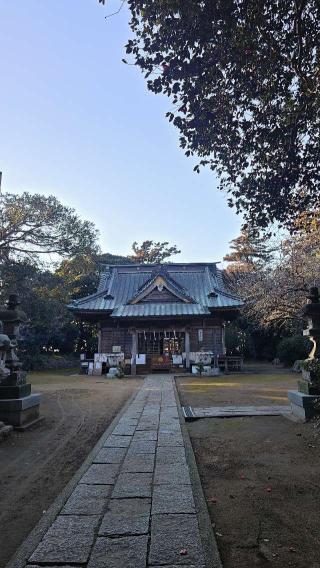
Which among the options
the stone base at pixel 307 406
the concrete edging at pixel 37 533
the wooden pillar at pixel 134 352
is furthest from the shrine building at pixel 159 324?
the concrete edging at pixel 37 533

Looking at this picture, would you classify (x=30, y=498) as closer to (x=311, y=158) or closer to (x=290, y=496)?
(x=290, y=496)

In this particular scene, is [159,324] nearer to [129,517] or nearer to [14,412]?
[14,412]

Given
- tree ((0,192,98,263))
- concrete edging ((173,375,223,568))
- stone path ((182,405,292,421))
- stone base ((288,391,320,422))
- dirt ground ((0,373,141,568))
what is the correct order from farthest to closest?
tree ((0,192,98,263)), stone path ((182,405,292,421)), stone base ((288,391,320,422)), dirt ground ((0,373,141,568)), concrete edging ((173,375,223,568))

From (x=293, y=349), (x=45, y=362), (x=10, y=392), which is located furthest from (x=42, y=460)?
(x=45, y=362)

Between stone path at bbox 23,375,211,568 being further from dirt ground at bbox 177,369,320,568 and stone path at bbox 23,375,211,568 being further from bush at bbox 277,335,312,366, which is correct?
bush at bbox 277,335,312,366

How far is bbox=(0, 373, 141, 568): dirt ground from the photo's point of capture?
357 centimetres

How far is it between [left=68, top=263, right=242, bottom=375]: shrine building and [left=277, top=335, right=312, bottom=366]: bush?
4.32 meters

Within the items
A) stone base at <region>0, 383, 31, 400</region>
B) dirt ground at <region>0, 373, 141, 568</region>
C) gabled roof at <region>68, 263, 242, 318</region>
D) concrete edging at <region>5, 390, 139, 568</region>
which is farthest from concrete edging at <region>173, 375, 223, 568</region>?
gabled roof at <region>68, 263, 242, 318</region>

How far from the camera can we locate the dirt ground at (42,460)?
140 inches

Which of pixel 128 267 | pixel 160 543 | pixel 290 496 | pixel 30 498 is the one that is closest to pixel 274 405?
pixel 290 496

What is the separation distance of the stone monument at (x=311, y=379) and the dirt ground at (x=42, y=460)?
392 centimetres

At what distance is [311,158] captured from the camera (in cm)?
619

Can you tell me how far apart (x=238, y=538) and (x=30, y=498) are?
2.32 metres

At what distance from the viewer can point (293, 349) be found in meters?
24.8
